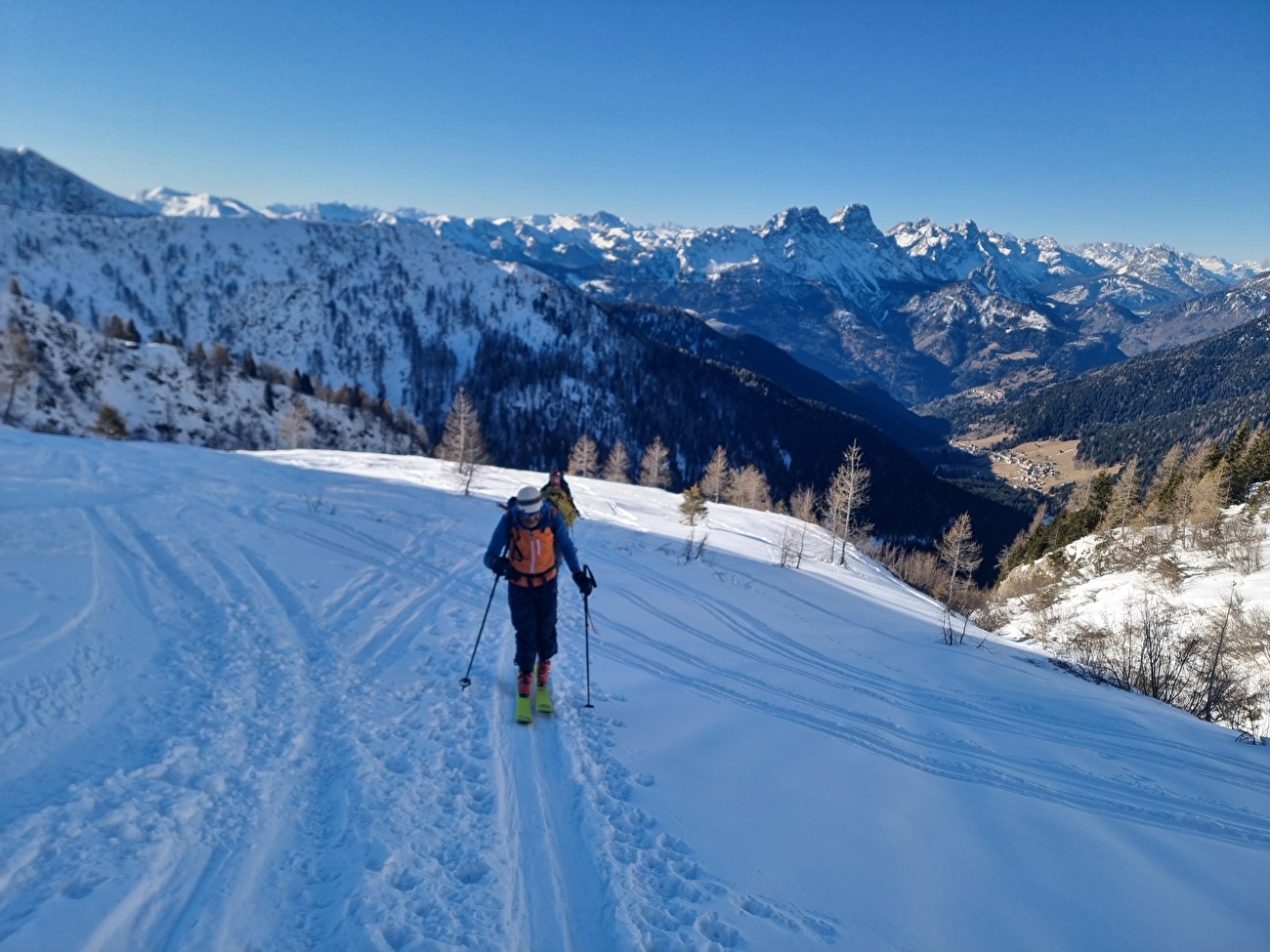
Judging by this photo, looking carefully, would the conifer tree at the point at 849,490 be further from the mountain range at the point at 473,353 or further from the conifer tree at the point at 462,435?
the mountain range at the point at 473,353

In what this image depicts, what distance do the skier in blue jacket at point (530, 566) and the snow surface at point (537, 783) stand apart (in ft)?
2.68

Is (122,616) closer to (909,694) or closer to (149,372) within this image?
(909,694)

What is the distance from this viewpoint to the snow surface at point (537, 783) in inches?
165

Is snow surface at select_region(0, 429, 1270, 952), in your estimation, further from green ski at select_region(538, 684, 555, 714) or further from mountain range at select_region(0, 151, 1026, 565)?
mountain range at select_region(0, 151, 1026, 565)

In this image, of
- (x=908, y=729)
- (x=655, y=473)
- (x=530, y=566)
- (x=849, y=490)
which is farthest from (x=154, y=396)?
(x=908, y=729)

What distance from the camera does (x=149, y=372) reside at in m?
65.5

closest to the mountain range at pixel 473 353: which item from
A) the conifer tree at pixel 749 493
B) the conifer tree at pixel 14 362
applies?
the conifer tree at pixel 749 493

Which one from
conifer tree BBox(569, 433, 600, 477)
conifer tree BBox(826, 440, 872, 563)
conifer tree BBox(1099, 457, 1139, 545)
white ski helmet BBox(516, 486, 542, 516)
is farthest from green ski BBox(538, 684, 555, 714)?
conifer tree BBox(569, 433, 600, 477)

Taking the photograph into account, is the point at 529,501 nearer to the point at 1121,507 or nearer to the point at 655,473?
the point at 1121,507

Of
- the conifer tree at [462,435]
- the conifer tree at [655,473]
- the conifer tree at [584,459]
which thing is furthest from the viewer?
the conifer tree at [584,459]

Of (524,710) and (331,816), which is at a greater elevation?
(524,710)

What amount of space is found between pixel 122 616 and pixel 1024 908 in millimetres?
10925

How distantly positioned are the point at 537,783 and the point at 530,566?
2331mm

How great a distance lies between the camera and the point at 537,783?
19.0ft
